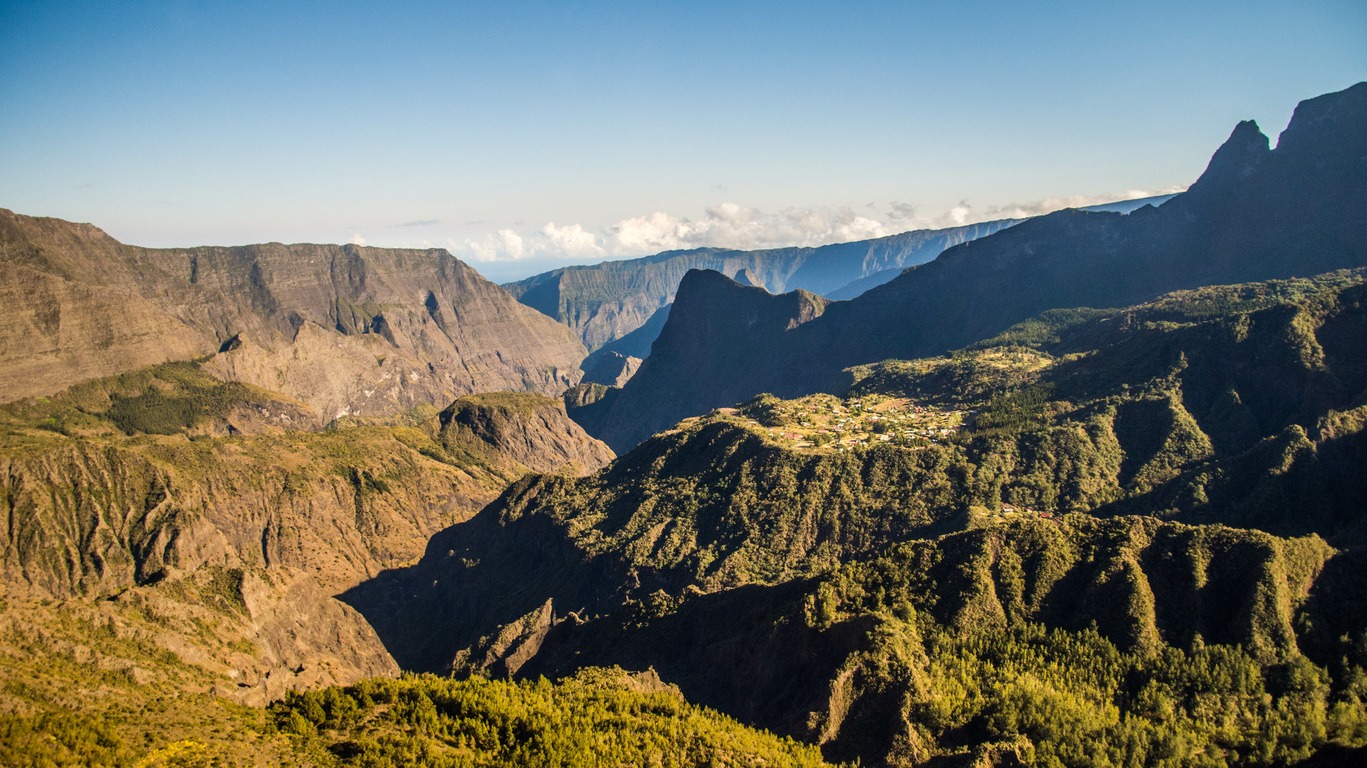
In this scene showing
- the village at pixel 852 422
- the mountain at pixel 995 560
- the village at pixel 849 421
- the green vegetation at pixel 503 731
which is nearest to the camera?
the green vegetation at pixel 503 731

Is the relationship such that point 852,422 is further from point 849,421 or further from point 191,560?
point 191,560

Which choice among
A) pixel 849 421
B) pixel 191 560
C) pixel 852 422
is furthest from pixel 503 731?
pixel 191 560

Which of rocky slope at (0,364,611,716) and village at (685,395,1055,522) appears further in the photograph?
village at (685,395,1055,522)

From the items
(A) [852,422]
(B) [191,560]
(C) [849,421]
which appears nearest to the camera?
(B) [191,560]

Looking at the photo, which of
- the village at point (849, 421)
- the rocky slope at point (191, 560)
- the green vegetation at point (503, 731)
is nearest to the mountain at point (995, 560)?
the village at point (849, 421)

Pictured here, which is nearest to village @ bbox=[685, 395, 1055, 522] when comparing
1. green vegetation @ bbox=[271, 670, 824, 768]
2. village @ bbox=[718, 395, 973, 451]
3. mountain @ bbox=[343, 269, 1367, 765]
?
village @ bbox=[718, 395, 973, 451]

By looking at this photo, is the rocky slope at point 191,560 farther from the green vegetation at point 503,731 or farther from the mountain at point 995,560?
the mountain at point 995,560

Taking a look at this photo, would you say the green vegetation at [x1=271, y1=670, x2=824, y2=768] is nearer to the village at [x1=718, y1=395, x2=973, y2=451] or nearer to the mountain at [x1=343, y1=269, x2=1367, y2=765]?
the mountain at [x1=343, y1=269, x2=1367, y2=765]
